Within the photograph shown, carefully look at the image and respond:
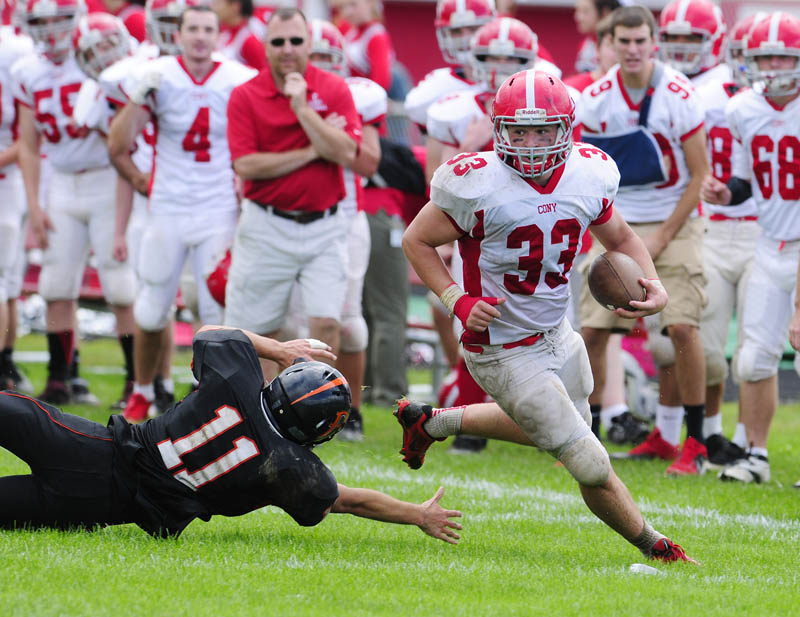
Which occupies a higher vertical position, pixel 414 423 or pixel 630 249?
pixel 630 249

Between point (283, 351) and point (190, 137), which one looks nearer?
point (283, 351)

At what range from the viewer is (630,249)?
467 centimetres

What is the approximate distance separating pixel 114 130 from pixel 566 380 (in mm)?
3679

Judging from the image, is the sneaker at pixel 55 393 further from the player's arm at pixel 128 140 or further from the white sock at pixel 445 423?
the white sock at pixel 445 423

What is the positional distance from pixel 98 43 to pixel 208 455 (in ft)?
14.0

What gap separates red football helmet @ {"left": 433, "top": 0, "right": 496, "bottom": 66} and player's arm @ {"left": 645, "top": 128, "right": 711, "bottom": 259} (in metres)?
1.90

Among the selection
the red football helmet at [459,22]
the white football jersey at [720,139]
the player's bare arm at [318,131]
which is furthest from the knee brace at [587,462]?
the red football helmet at [459,22]

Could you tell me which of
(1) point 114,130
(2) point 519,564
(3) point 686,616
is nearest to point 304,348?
(2) point 519,564

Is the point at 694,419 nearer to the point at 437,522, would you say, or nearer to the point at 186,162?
the point at 437,522

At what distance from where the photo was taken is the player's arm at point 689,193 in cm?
666

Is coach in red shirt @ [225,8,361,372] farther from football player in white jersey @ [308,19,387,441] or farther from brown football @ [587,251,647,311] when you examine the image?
brown football @ [587,251,647,311]

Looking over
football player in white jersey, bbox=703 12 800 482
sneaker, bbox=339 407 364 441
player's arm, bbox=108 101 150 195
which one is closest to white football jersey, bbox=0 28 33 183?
player's arm, bbox=108 101 150 195

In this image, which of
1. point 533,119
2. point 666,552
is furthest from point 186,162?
point 666,552

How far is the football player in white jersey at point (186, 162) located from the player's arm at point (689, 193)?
7.52ft
